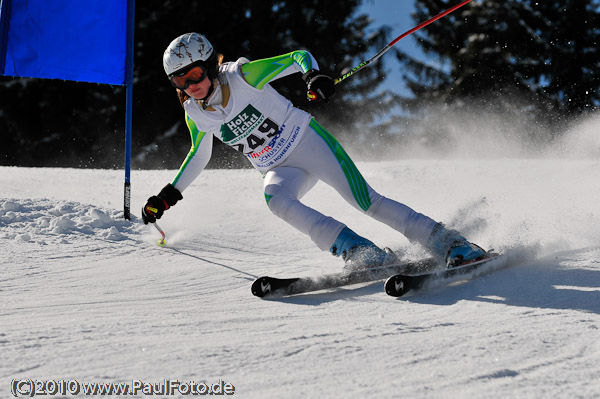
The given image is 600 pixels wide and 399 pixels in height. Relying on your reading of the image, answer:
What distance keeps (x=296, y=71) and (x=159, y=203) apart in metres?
1.06

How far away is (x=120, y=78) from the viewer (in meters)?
4.79

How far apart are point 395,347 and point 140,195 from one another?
421cm

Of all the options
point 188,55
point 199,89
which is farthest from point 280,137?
point 188,55

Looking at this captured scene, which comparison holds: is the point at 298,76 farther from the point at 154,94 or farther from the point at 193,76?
the point at 193,76

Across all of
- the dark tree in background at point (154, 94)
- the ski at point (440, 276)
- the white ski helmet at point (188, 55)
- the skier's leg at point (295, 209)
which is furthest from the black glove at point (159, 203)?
the dark tree in background at point (154, 94)

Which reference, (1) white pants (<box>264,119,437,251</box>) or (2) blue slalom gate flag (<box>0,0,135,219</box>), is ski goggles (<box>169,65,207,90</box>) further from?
(2) blue slalom gate flag (<box>0,0,135,219</box>)

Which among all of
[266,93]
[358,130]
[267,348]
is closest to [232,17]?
[358,130]

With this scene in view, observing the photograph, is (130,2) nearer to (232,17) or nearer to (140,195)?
(140,195)

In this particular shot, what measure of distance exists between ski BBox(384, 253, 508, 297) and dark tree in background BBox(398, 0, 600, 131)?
16.0m

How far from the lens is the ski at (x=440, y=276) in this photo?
2.56 m

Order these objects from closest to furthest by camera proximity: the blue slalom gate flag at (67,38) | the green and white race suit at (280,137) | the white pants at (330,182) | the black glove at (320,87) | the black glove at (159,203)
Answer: the white pants at (330,182) → the black glove at (320,87) → the green and white race suit at (280,137) → the black glove at (159,203) → the blue slalom gate flag at (67,38)

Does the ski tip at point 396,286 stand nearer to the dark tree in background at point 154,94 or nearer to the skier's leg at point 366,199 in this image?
the skier's leg at point 366,199

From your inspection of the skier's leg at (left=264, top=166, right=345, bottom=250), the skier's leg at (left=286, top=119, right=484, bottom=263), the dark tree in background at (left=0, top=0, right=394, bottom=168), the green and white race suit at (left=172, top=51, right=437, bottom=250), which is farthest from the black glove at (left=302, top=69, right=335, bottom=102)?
the dark tree in background at (left=0, top=0, right=394, bottom=168)

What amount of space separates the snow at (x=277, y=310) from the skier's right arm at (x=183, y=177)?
285 millimetres
